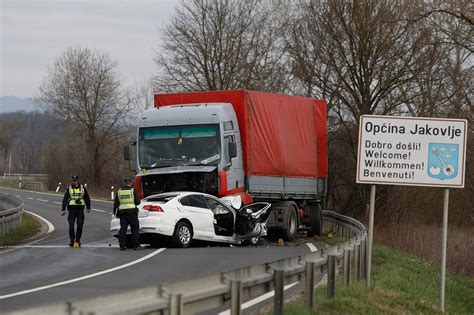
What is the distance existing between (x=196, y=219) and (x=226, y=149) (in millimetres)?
2396

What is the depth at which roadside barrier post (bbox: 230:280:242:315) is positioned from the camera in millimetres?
7371

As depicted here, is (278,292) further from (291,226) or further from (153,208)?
(291,226)

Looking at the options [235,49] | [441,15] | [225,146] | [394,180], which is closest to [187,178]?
[225,146]

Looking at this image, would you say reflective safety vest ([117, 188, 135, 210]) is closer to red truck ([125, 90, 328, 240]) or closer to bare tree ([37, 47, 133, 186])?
red truck ([125, 90, 328, 240])

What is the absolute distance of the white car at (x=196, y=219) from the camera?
792 inches

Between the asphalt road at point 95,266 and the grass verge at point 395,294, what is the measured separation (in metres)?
2.38

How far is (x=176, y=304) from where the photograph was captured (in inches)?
241

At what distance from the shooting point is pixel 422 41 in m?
33.9

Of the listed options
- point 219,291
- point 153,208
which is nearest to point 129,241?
point 153,208

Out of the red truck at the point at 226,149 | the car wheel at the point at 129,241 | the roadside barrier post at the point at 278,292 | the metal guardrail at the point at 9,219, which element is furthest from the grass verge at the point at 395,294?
the metal guardrail at the point at 9,219

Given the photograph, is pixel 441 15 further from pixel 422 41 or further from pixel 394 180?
pixel 394 180

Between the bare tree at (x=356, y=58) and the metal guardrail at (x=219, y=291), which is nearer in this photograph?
the metal guardrail at (x=219, y=291)

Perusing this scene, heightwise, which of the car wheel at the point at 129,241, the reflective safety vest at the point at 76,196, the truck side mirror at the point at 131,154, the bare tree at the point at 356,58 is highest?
the bare tree at the point at 356,58

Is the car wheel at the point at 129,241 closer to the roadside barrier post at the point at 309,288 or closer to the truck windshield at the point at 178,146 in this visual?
the truck windshield at the point at 178,146
